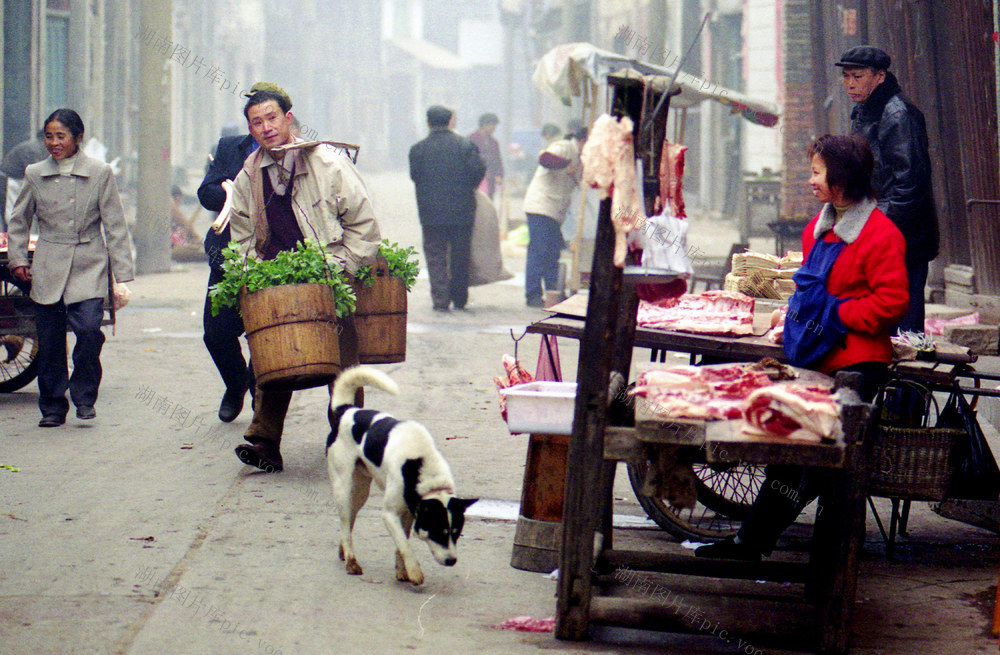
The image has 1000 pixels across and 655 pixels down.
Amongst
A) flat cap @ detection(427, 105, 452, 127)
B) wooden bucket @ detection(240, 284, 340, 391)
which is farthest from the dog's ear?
flat cap @ detection(427, 105, 452, 127)

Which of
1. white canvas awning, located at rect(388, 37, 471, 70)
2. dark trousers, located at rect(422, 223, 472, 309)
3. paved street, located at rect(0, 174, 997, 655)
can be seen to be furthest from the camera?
white canvas awning, located at rect(388, 37, 471, 70)

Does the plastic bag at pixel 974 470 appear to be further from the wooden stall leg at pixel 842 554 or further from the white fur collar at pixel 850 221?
the wooden stall leg at pixel 842 554

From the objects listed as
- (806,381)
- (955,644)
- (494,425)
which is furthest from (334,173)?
(955,644)

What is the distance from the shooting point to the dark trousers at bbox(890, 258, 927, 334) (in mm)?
6410

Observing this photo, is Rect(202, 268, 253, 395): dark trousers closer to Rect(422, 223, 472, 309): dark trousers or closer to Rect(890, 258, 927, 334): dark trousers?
Rect(890, 258, 927, 334): dark trousers

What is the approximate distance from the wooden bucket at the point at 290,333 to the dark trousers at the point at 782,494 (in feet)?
7.24

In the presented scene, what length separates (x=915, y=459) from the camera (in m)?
4.49

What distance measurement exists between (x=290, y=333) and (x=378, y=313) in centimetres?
79

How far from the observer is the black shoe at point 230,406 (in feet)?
24.5

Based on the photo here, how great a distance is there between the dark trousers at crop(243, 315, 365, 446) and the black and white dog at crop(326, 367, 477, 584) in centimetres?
133

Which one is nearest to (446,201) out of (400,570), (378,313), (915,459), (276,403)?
(378,313)

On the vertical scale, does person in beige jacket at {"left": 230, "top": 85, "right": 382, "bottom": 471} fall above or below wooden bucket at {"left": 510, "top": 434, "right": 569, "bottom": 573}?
above

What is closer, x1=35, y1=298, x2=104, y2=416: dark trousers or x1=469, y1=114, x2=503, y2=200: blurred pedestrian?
x1=35, y1=298, x2=104, y2=416: dark trousers

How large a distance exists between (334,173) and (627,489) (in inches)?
92.7
